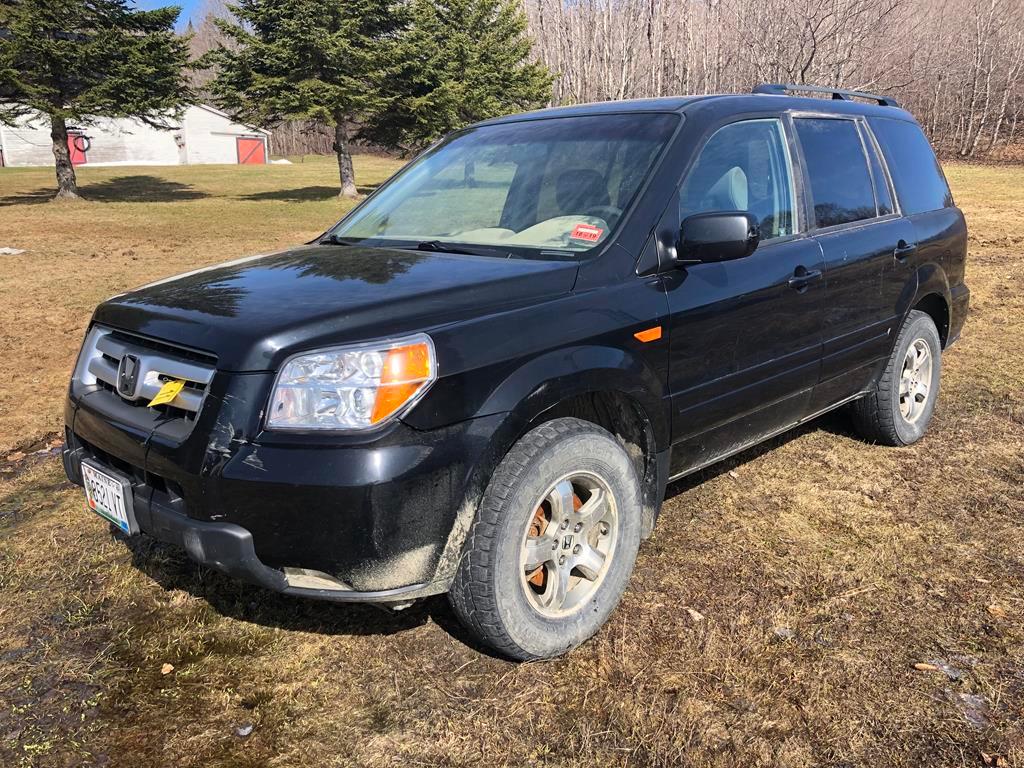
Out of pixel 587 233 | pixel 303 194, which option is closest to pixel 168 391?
pixel 587 233

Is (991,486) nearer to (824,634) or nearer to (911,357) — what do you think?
(911,357)

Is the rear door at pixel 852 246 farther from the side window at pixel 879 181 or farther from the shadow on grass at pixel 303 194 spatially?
the shadow on grass at pixel 303 194

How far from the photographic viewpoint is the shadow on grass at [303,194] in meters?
27.8

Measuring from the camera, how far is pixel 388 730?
2525 mm

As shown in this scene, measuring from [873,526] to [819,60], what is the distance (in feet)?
92.4

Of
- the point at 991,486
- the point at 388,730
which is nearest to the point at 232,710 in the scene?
the point at 388,730

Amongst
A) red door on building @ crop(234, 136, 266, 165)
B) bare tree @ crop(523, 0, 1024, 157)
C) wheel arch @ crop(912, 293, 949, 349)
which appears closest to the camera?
wheel arch @ crop(912, 293, 949, 349)

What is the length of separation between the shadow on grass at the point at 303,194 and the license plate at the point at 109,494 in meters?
25.6

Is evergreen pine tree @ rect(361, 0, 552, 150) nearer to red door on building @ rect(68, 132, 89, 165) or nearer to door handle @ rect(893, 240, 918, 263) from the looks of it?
door handle @ rect(893, 240, 918, 263)

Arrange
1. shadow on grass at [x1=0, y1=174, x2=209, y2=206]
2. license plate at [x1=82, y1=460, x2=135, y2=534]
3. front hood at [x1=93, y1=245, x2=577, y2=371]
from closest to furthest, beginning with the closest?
1. front hood at [x1=93, y1=245, x2=577, y2=371]
2. license plate at [x1=82, y1=460, x2=135, y2=534]
3. shadow on grass at [x1=0, y1=174, x2=209, y2=206]

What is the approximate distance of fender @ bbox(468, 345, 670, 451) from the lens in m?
2.50

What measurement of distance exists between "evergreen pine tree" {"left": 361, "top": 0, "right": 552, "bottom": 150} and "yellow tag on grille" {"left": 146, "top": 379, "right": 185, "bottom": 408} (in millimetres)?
23647

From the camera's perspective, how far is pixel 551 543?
9.05 ft

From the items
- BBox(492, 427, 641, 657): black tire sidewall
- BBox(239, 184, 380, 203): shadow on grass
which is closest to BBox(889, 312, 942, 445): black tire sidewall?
BBox(492, 427, 641, 657): black tire sidewall
